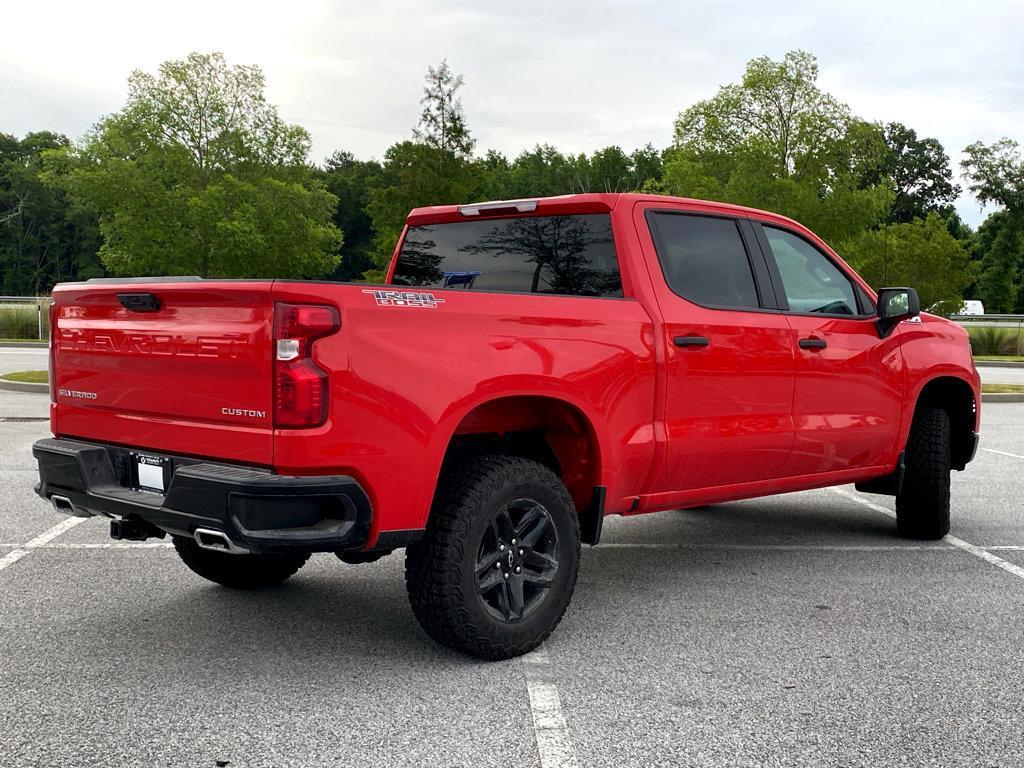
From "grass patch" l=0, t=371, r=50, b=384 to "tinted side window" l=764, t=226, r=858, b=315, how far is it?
14086mm

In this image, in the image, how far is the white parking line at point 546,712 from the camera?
3430mm

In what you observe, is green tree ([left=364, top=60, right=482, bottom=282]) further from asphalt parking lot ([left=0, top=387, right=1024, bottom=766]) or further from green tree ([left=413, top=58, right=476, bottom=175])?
asphalt parking lot ([left=0, top=387, right=1024, bottom=766])

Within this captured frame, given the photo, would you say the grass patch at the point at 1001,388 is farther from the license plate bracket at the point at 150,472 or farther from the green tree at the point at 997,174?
the green tree at the point at 997,174

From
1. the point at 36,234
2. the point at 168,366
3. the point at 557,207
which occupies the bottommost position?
the point at 168,366

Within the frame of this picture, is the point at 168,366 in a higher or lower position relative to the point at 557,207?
lower

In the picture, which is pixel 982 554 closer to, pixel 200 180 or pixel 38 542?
pixel 38 542

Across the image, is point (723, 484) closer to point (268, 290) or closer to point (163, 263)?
point (268, 290)

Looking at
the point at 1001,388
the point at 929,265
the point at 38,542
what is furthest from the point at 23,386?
the point at 929,265

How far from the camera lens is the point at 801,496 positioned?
8906mm

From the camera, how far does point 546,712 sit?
381 centimetres

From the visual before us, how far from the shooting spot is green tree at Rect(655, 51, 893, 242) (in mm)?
35344

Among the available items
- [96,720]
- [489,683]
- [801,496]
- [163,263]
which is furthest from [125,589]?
[163,263]

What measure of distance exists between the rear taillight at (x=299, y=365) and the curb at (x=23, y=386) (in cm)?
1398

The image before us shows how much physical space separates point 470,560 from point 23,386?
1466 centimetres
